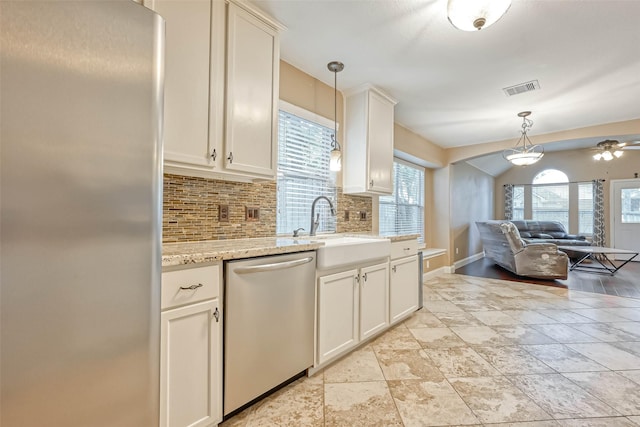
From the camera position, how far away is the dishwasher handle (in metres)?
1.50

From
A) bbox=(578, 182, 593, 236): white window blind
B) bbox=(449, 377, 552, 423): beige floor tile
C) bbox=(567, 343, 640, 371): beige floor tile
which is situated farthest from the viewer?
bbox=(578, 182, 593, 236): white window blind

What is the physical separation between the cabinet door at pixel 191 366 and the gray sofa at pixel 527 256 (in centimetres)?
529

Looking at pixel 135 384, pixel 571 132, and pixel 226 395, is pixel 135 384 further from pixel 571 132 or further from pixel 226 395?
pixel 571 132

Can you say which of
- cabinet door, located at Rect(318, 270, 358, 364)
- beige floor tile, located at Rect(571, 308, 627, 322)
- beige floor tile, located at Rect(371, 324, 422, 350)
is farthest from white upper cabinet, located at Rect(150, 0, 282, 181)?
beige floor tile, located at Rect(571, 308, 627, 322)

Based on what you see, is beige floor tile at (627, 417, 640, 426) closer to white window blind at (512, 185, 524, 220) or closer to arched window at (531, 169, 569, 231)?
arched window at (531, 169, 569, 231)

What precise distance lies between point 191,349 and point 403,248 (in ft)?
6.84

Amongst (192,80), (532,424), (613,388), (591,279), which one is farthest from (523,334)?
(591,279)

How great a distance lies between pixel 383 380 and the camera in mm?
1942

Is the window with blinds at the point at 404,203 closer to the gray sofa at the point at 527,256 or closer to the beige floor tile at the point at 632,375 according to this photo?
the gray sofa at the point at 527,256

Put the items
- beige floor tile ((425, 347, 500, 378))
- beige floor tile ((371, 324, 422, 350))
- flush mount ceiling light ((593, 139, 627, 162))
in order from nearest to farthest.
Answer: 1. beige floor tile ((425, 347, 500, 378))
2. beige floor tile ((371, 324, 422, 350))
3. flush mount ceiling light ((593, 139, 627, 162))

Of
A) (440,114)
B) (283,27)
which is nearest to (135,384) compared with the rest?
(283,27)

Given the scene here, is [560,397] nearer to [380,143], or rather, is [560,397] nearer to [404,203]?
[380,143]

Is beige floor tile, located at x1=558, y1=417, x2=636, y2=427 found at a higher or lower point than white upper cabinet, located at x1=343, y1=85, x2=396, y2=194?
lower

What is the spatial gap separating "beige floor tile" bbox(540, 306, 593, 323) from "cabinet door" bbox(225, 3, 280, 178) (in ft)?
11.0
